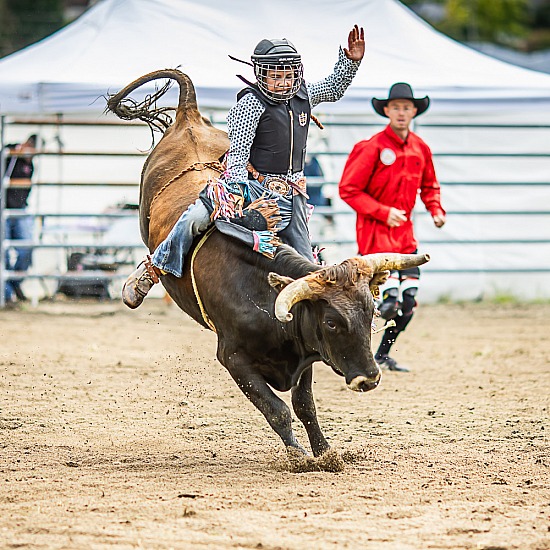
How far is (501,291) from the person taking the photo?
41.4 feet

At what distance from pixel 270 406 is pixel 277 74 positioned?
165 centimetres

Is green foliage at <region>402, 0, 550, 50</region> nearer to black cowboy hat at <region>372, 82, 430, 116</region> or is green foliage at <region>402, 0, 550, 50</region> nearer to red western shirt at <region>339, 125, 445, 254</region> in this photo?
black cowboy hat at <region>372, 82, 430, 116</region>

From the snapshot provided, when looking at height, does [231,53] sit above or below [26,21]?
above

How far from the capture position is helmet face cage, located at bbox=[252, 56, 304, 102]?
5055mm

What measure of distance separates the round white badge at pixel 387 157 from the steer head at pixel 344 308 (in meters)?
3.01

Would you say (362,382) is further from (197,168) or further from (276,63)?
(197,168)

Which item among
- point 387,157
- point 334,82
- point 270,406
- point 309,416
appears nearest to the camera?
point 270,406

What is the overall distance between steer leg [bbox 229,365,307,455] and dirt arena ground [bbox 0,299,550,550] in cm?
16

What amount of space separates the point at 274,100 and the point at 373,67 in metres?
5.77

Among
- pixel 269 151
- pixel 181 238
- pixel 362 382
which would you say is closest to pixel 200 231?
pixel 181 238

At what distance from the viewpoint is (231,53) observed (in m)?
10.6

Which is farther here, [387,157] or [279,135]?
[387,157]

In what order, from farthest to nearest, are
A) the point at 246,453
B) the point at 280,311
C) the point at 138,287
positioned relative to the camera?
the point at 138,287, the point at 246,453, the point at 280,311

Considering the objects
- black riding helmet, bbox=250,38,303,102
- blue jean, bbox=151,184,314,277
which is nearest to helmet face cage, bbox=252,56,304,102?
black riding helmet, bbox=250,38,303,102
